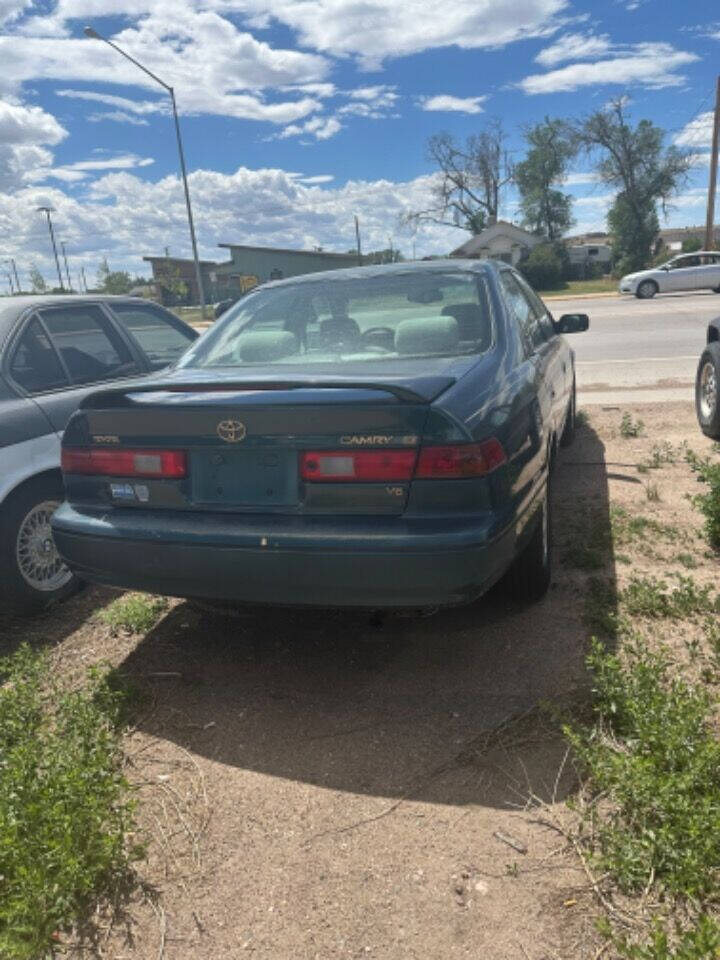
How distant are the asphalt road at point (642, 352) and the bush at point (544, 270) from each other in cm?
2523

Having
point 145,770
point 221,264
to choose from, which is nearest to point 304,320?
point 145,770

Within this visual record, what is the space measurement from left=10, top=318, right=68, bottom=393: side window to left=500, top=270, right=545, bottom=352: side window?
2.52 meters

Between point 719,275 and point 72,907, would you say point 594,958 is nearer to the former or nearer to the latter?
point 72,907

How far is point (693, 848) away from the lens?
1937 mm

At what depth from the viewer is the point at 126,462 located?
294cm

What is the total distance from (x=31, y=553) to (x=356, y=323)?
6.68ft

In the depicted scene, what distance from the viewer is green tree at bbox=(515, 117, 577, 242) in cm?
5642

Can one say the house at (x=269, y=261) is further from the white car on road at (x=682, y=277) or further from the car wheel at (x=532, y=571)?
the car wheel at (x=532, y=571)

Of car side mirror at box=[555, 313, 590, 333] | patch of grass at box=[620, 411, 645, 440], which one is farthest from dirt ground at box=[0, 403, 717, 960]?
patch of grass at box=[620, 411, 645, 440]

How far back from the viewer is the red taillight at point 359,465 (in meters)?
2.54

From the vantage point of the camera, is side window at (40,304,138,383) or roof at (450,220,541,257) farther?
roof at (450,220,541,257)

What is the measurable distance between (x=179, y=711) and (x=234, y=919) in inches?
42.1

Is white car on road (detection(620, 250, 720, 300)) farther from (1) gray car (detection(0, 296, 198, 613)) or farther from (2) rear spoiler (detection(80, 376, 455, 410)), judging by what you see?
(2) rear spoiler (detection(80, 376, 455, 410))

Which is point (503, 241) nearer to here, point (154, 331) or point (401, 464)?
point (154, 331)
